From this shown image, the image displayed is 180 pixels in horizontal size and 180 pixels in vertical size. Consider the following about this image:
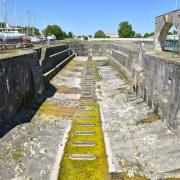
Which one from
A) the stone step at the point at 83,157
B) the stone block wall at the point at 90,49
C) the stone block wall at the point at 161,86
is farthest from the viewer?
the stone block wall at the point at 90,49

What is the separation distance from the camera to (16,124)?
18.8 m

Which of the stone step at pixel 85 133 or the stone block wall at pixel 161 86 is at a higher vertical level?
the stone block wall at pixel 161 86

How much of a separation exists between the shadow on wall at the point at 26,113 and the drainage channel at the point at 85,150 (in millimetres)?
3173

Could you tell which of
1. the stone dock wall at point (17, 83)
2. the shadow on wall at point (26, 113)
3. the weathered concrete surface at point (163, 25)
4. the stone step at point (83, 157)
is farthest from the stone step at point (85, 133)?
the weathered concrete surface at point (163, 25)

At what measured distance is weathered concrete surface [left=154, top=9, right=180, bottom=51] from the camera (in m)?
26.6

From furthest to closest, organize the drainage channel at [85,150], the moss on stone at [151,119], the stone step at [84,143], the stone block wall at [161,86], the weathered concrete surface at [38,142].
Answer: the moss on stone at [151,119]
the stone step at [84,143]
the stone block wall at [161,86]
the drainage channel at [85,150]
the weathered concrete surface at [38,142]

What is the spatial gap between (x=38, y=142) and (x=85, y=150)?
2804 millimetres

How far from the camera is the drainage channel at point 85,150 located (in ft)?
47.0

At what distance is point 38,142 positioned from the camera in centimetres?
1719

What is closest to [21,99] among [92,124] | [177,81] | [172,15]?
[92,124]

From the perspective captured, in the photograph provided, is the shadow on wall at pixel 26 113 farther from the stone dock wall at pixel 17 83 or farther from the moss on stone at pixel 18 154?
the moss on stone at pixel 18 154

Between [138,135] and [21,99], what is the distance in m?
9.06

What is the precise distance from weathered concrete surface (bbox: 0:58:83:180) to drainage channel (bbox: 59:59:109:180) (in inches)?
18.5

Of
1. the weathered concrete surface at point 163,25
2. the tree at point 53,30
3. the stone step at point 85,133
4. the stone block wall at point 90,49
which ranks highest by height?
the tree at point 53,30
